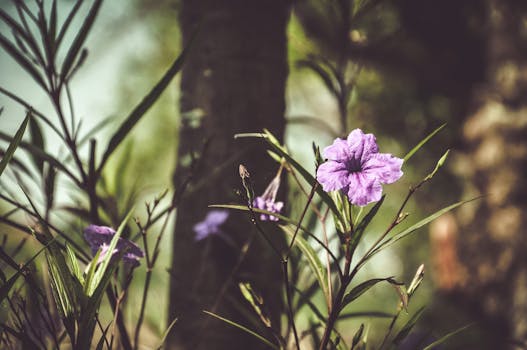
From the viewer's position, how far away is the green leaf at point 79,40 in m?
0.61

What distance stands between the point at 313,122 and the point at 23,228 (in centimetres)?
59

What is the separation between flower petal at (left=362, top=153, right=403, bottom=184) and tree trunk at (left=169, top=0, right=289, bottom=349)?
416 mm

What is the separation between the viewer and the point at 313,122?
3.07 feet

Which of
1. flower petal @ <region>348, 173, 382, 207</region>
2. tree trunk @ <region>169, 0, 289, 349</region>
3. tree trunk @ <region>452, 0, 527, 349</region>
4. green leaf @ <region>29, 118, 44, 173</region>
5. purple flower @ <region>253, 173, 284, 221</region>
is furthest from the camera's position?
tree trunk @ <region>452, 0, 527, 349</region>

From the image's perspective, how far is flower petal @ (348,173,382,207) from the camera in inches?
16.2

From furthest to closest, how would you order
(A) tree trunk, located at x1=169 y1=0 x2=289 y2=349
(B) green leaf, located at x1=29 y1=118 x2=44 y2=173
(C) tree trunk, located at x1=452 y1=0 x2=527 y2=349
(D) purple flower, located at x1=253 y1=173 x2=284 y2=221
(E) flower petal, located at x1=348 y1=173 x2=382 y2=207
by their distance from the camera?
(C) tree trunk, located at x1=452 y1=0 x2=527 y2=349, (A) tree trunk, located at x1=169 y1=0 x2=289 y2=349, (B) green leaf, located at x1=29 y1=118 x2=44 y2=173, (D) purple flower, located at x1=253 y1=173 x2=284 y2=221, (E) flower petal, located at x1=348 y1=173 x2=382 y2=207

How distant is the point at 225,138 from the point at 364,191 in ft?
1.64

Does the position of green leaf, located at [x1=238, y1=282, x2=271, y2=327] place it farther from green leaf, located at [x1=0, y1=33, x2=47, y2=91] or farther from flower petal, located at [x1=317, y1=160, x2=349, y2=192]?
green leaf, located at [x1=0, y1=33, x2=47, y2=91]

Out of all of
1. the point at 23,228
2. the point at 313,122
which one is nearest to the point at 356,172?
the point at 23,228

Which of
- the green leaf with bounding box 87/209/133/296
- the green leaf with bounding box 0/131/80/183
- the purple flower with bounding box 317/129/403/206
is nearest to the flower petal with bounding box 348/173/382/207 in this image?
the purple flower with bounding box 317/129/403/206

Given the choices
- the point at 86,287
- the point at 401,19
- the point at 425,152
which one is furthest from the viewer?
the point at 425,152

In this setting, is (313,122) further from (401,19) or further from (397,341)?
(401,19)

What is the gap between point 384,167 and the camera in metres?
0.43

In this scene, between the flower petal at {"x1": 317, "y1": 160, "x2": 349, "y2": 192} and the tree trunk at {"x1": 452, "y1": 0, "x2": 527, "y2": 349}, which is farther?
the tree trunk at {"x1": 452, "y1": 0, "x2": 527, "y2": 349}
